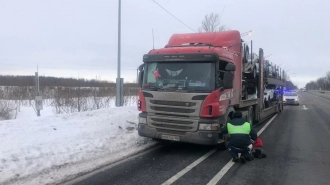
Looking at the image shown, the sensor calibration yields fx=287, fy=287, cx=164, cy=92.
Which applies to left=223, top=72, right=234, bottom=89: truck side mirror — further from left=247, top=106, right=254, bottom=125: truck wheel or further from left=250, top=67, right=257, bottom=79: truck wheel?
left=250, top=67, right=257, bottom=79: truck wheel

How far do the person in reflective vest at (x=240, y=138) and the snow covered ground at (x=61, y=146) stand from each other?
2562mm

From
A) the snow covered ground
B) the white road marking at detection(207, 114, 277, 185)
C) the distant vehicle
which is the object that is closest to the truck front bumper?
the white road marking at detection(207, 114, 277, 185)

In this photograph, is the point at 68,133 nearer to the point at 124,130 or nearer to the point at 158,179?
the point at 124,130

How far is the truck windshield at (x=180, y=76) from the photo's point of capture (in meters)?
7.18

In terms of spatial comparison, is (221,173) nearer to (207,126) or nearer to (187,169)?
(187,169)

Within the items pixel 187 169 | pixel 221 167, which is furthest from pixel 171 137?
pixel 221 167

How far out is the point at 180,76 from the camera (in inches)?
292

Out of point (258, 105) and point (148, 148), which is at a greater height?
point (258, 105)

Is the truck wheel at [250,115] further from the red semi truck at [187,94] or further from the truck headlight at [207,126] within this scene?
the truck headlight at [207,126]

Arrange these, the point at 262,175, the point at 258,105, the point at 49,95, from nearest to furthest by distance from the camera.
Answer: the point at 262,175 < the point at 258,105 < the point at 49,95

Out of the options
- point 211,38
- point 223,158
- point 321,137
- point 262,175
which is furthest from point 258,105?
point 262,175

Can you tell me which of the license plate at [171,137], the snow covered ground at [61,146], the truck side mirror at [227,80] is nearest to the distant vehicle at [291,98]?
the snow covered ground at [61,146]

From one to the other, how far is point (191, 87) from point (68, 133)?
160 inches

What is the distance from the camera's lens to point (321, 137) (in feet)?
33.6
